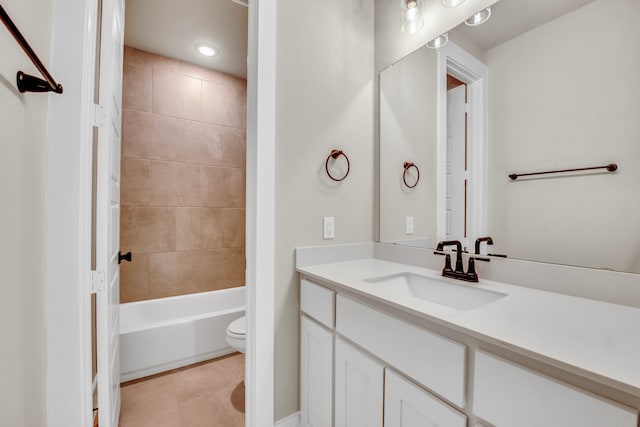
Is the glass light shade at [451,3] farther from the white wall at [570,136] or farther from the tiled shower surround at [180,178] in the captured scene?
the tiled shower surround at [180,178]

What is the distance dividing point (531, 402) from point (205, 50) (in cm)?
301

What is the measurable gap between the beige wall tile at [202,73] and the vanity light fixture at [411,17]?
2.02 meters

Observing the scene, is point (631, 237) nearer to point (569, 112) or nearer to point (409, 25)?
point (569, 112)

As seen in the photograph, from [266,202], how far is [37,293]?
32.5 inches

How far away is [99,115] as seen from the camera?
106 centimetres

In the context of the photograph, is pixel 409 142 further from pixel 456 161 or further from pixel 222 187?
pixel 222 187

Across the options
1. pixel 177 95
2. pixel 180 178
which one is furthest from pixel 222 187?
pixel 177 95

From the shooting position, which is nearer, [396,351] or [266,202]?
[396,351]

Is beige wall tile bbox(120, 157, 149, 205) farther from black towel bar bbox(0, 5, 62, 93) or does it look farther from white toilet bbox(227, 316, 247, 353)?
black towel bar bbox(0, 5, 62, 93)

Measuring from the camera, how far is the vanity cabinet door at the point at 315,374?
3.75ft

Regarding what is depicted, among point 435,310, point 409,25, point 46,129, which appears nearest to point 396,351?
point 435,310

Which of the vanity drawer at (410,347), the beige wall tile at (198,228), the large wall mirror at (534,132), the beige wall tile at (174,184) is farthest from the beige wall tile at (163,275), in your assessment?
the large wall mirror at (534,132)

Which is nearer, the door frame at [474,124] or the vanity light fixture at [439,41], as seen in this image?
the door frame at [474,124]

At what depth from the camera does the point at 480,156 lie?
119cm
